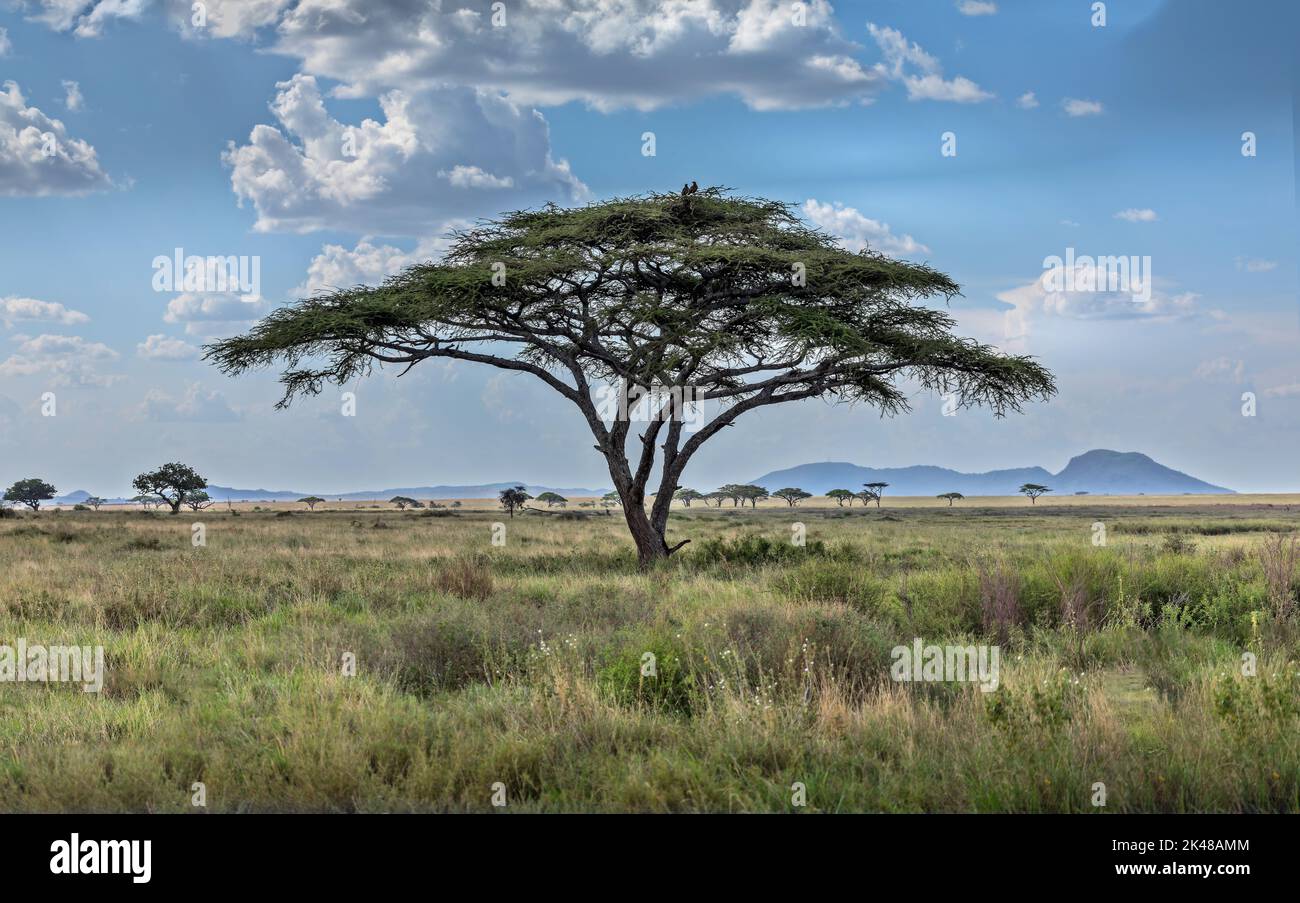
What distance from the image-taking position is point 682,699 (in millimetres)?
8367

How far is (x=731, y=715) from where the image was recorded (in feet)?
22.9

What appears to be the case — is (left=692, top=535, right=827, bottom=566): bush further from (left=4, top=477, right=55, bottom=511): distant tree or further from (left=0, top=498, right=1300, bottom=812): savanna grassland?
(left=4, top=477, right=55, bottom=511): distant tree

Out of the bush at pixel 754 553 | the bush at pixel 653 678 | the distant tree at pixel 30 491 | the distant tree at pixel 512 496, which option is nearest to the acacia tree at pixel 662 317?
the bush at pixel 754 553

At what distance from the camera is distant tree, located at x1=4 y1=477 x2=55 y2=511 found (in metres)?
105

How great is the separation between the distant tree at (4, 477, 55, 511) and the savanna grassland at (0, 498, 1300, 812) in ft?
348

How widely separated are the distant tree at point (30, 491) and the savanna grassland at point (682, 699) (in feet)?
348

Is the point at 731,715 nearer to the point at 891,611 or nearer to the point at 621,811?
the point at 621,811

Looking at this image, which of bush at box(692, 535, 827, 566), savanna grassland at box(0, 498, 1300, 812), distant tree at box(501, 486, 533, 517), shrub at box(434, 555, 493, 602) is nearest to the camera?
savanna grassland at box(0, 498, 1300, 812)

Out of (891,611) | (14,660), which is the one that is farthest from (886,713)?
(14,660)

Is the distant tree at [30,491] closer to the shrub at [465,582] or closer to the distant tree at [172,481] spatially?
the distant tree at [172,481]

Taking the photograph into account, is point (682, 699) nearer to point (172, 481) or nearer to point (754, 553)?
point (754, 553)

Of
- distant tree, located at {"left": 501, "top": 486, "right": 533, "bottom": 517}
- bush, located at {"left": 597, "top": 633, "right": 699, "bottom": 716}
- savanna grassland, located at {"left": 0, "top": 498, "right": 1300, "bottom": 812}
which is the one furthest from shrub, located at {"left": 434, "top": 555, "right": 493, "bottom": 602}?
distant tree, located at {"left": 501, "top": 486, "right": 533, "bottom": 517}

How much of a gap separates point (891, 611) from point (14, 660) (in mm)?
10711

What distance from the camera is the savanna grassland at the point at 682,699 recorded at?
6035 mm
